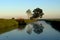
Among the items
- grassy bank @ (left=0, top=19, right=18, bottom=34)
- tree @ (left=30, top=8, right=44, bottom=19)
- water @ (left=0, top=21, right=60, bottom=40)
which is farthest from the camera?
tree @ (left=30, top=8, right=44, bottom=19)

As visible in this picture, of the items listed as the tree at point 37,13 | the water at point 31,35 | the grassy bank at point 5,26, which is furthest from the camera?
the tree at point 37,13

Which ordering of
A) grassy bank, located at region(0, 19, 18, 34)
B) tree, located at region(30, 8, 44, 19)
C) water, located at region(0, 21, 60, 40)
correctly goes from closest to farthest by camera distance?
water, located at region(0, 21, 60, 40) → grassy bank, located at region(0, 19, 18, 34) → tree, located at region(30, 8, 44, 19)

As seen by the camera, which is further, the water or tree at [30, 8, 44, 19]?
tree at [30, 8, 44, 19]

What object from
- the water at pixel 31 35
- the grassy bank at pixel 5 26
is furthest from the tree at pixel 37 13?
the water at pixel 31 35

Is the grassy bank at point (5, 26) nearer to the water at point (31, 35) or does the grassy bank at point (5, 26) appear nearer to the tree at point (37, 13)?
the water at point (31, 35)

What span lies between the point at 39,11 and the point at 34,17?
468 cm

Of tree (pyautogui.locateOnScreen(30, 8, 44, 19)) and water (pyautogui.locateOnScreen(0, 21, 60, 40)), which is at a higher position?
tree (pyautogui.locateOnScreen(30, 8, 44, 19))

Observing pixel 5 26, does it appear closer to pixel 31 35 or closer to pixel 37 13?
pixel 31 35

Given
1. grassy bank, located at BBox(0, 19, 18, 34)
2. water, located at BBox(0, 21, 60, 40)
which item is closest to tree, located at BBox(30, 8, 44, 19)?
grassy bank, located at BBox(0, 19, 18, 34)

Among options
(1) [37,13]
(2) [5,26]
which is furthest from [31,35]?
(1) [37,13]

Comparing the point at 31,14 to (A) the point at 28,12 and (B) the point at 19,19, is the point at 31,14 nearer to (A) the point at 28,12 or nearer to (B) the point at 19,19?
(A) the point at 28,12

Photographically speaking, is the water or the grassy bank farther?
the grassy bank

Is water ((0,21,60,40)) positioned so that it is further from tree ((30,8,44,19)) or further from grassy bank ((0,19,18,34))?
tree ((30,8,44,19))

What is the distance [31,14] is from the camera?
86625 mm
